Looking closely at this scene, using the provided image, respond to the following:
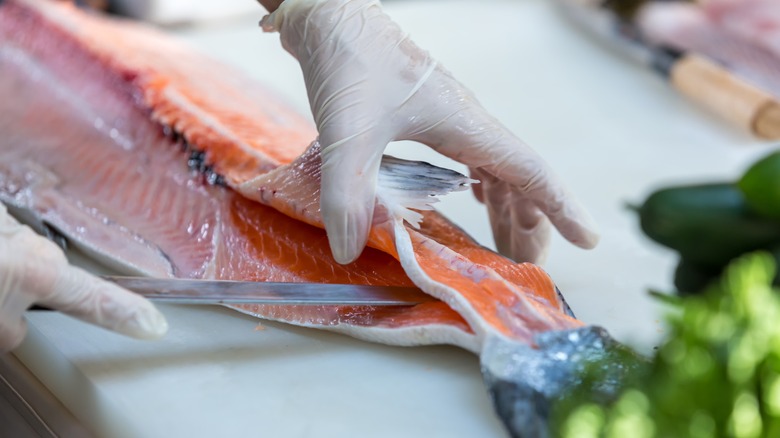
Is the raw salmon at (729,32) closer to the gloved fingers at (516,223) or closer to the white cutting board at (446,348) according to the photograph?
the white cutting board at (446,348)

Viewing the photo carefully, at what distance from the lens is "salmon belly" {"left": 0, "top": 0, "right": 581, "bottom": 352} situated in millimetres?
1345

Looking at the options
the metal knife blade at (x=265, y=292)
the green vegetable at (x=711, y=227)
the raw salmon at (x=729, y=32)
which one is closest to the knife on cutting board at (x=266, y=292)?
the metal knife blade at (x=265, y=292)

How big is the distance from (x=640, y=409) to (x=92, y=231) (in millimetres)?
1052

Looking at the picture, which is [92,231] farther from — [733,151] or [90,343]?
[733,151]

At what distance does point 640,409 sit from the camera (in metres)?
0.99

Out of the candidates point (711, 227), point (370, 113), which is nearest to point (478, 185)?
point (370, 113)

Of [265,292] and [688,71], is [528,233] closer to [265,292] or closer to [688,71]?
[265,292]

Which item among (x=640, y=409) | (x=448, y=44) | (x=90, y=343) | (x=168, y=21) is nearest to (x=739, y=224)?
(x=640, y=409)

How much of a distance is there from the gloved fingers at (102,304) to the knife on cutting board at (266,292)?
0.06 m

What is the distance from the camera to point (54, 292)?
1162 mm

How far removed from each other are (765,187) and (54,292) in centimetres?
122

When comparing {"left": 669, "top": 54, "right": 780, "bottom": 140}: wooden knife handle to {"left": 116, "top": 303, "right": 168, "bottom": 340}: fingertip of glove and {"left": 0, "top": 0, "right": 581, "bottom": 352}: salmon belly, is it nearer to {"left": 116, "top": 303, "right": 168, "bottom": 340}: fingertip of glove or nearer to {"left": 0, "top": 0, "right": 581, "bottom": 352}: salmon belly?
{"left": 0, "top": 0, "right": 581, "bottom": 352}: salmon belly

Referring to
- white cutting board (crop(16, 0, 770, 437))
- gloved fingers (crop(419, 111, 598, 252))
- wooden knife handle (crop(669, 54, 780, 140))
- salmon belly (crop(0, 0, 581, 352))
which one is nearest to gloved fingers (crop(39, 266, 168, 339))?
white cutting board (crop(16, 0, 770, 437))

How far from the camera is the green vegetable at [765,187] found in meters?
1.69
